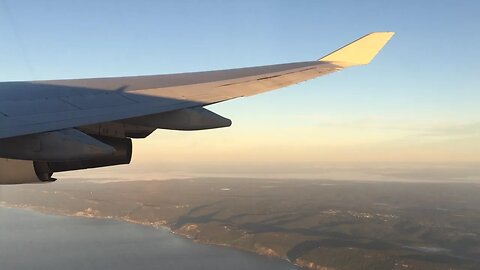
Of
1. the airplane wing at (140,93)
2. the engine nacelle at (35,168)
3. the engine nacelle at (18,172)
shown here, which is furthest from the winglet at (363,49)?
the engine nacelle at (18,172)

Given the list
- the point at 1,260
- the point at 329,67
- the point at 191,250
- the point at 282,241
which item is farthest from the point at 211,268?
the point at 329,67

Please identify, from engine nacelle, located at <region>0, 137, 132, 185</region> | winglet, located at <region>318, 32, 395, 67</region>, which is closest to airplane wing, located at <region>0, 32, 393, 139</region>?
winglet, located at <region>318, 32, 395, 67</region>

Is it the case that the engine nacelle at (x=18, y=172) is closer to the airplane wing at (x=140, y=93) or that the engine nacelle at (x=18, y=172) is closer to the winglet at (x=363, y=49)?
the airplane wing at (x=140, y=93)

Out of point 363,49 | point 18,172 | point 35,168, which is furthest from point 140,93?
point 363,49

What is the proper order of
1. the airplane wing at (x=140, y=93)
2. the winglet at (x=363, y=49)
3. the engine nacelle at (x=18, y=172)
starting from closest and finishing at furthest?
the airplane wing at (x=140, y=93) < the engine nacelle at (x=18, y=172) < the winglet at (x=363, y=49)

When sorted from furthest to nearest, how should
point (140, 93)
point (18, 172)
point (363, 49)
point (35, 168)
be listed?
point (363, 49)
point (140, 93)
point (35, 168)
point (18, 172)

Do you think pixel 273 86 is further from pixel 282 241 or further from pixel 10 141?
pixel 282 241

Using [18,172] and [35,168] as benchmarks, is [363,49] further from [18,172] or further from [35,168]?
[18,172]
